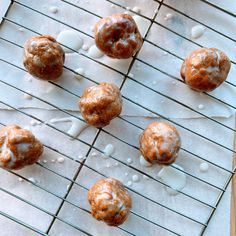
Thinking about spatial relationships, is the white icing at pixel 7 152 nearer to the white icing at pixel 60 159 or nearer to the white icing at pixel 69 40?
the white icing at pixel 60 159

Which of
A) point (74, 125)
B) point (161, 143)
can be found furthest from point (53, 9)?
point (161, 143)

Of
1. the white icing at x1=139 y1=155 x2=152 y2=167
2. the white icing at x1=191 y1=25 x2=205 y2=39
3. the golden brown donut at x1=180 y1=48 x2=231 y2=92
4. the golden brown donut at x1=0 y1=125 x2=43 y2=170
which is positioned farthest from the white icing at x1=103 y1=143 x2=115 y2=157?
the white icing at x1=191 y1=25 x2=205 y2=39

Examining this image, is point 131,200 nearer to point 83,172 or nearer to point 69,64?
point 83,172

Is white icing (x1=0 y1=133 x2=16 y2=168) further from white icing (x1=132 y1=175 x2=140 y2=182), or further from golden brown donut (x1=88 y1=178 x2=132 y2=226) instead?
white icing (x1=132 y1=175 x2=140 y2=182)

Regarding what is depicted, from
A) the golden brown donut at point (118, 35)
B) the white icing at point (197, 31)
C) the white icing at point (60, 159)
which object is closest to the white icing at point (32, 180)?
the white icing at point (60, 159)

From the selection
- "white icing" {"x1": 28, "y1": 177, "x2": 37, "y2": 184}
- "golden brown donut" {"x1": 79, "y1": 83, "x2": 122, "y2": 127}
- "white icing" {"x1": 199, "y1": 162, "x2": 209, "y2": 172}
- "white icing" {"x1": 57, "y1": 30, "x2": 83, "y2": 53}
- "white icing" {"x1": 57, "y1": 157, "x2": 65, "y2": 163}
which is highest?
"white icing" {"x1": 57, "y1": 30, "x2": 83, "y2": 53}

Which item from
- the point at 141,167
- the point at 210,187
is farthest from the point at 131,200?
the point at 210,187
